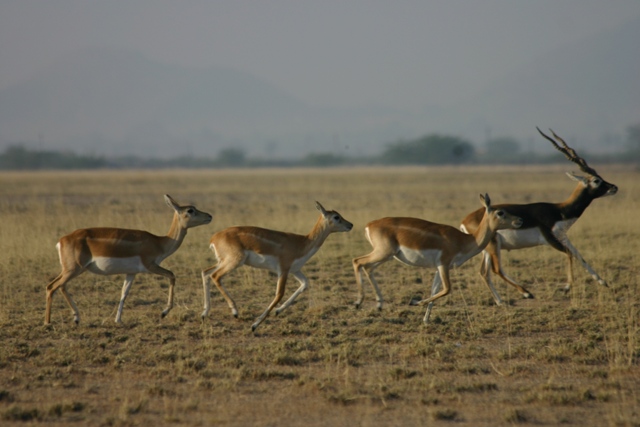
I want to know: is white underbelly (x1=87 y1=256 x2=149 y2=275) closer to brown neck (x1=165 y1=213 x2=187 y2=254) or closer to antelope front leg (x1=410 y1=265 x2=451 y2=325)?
brown neck (x1=165 y1=213 x2=187 y2=254)

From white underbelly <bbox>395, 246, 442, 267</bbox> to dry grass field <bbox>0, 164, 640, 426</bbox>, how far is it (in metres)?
0.71

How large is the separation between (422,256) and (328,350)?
7.10 feet

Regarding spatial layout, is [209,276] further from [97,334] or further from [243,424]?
[243,424]

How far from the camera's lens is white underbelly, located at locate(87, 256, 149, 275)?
9.79 meters

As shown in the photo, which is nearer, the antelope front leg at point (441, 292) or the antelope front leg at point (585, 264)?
the antelope front leg at point (441, 292)

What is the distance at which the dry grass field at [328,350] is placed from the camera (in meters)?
6.81

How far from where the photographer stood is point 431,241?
10234 millimetres

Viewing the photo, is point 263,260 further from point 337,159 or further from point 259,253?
point 337,159

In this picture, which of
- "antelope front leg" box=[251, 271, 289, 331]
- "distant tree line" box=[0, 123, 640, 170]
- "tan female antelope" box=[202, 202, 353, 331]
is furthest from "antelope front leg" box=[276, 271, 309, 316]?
"distant tree line" box=[0, 123, 640, 170]

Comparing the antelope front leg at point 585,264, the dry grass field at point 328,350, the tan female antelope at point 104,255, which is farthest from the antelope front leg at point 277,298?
the antelope front leg at point 585,264

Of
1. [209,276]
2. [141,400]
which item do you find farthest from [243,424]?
[209,276]

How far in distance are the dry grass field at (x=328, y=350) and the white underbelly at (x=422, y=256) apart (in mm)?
713

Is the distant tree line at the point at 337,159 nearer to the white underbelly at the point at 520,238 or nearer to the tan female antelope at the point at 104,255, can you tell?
the white underbelly at the point at 520,238

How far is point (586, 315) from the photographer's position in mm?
10469
